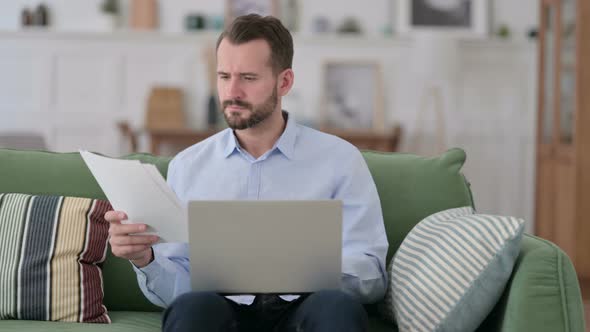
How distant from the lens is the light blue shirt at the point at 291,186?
6.54ft

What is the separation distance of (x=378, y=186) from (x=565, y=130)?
10.3 ft

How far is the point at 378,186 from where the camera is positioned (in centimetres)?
233

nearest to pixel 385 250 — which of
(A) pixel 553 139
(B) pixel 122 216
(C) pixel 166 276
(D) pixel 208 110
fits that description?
(C) pixel 166 276

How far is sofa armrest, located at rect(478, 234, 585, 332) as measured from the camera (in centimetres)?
171

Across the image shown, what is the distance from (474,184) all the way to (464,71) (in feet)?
2.72

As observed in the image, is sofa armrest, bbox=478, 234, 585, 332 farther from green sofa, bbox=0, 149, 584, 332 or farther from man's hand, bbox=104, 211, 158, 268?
man's hand, bbox=104, 211, 158, 268

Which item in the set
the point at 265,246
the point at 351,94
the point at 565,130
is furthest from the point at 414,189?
the point at 351,94

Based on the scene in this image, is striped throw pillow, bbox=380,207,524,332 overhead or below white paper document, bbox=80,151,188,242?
below

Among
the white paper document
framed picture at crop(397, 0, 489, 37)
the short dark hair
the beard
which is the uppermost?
framed picture at crop(397, 0, 489, 37)

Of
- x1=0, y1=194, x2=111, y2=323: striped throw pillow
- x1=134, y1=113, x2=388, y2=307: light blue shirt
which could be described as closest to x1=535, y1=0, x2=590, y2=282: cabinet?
x1=134, y1=113, x2=388, y2=307: light blue shirt

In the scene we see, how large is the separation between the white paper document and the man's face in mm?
408

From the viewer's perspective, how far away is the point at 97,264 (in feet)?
7.39

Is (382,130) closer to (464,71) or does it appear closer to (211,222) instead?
(464,71)

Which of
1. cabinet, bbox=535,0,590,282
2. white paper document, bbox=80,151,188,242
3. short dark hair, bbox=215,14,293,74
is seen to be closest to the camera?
white paper document, bbox=80,151,188,242
